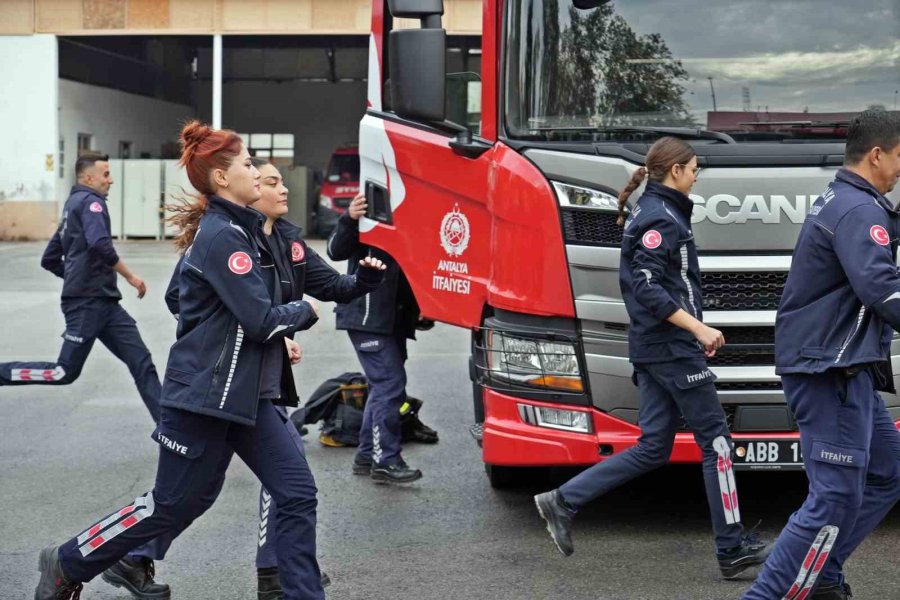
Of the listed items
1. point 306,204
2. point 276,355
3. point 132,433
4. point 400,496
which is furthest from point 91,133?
point 276,355

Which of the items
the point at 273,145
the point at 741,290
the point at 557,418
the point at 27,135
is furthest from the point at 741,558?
the point at 273,145

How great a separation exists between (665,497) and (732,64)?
2263 mm

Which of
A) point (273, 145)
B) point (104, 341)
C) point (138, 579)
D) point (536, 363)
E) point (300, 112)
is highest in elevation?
point (300, 112)

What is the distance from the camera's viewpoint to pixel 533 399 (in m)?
5.91

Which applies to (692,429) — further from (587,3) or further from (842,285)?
(587,3)

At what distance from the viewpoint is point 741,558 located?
5258 millimetres

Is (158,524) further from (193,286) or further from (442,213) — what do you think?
(442,213)

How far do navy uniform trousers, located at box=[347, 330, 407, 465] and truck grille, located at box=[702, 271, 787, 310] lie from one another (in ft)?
7.21

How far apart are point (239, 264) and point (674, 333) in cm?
187

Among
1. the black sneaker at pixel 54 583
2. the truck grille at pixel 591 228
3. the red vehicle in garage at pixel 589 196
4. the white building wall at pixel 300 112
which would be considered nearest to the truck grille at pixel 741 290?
the red vehicle in garage at pixel 589 196

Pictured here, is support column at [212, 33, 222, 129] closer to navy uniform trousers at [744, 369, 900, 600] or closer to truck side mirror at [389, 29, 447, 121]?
truck side mirror at [389, 29, 447, 121]

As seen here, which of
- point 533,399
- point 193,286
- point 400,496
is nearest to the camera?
point 193,286

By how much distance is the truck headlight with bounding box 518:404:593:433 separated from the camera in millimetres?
5836

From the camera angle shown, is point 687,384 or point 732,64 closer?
point 687,384
